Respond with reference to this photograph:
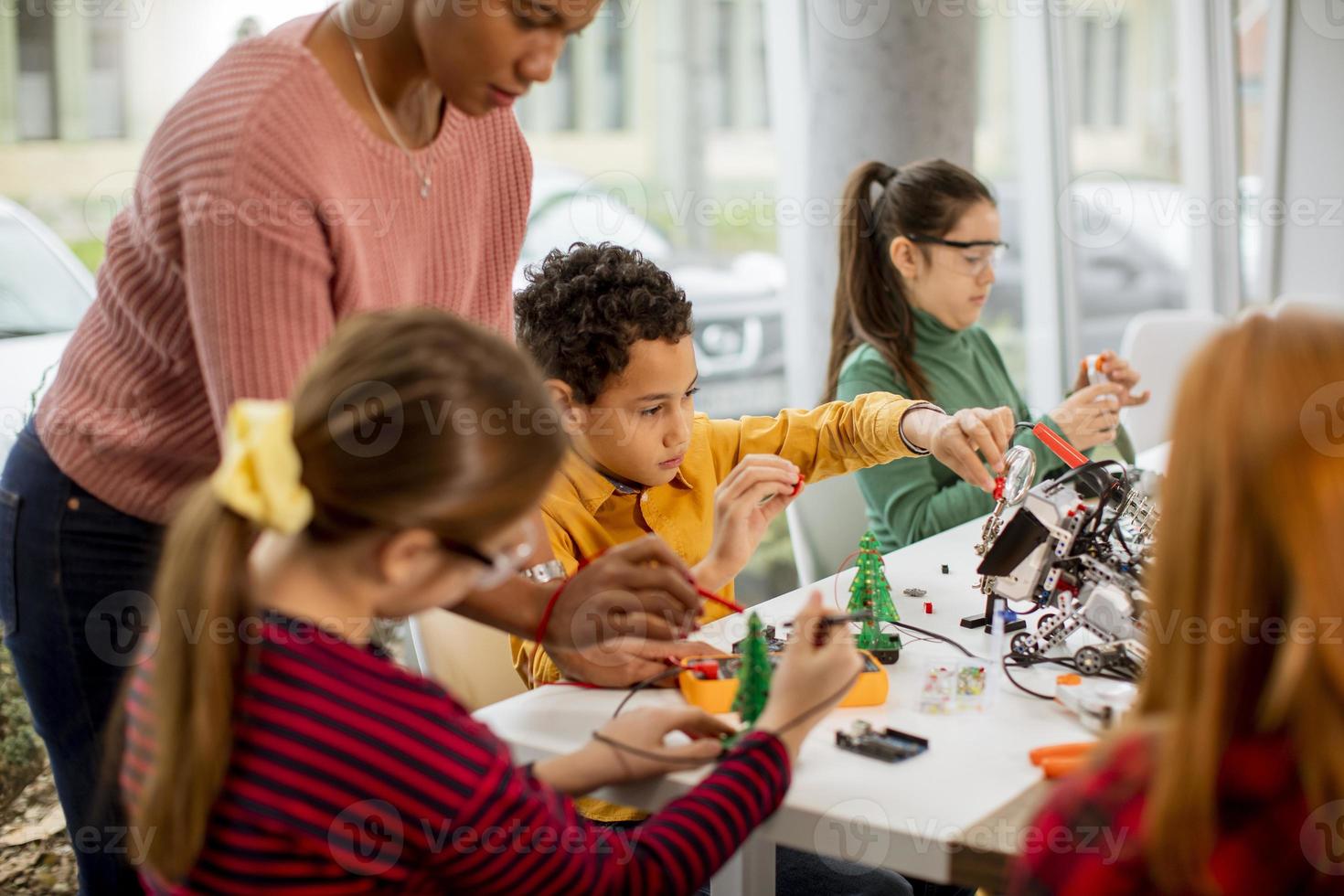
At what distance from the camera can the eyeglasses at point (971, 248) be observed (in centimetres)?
267

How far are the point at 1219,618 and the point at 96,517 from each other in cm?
109

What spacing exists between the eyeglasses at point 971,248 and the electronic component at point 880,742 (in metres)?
1.52

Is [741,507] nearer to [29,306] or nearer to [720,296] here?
[29,306]

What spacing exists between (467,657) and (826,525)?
3.22ft

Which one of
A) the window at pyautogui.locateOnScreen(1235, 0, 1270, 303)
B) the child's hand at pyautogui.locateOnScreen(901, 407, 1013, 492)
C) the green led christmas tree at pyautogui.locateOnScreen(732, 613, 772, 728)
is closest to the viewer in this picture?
the green led christmas tree at pyautogui.locateOnScreen(732, 613, 772, 728)

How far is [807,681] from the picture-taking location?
4.30 ft

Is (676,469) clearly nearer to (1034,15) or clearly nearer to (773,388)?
(773,388)

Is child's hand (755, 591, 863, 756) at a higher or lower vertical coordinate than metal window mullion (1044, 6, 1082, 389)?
lower

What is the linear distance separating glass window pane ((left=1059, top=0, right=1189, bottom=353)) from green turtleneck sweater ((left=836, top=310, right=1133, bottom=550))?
8.22 feet

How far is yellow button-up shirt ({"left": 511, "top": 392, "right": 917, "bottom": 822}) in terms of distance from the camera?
Answer: 1943 millimetres

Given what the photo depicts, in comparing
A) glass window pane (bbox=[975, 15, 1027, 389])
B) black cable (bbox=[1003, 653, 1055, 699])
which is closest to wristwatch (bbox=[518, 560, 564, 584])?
black cable (bbox=[1003, 653, 1055, 699])

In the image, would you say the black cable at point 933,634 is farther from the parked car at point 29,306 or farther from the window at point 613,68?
the window at point 613,68

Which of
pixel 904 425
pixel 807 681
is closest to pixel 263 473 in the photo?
pixel 807 681

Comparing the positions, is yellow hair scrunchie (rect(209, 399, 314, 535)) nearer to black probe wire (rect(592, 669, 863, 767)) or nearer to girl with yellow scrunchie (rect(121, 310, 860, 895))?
girl with yellow scrunchie (rect(121, 310, 860, 895))
